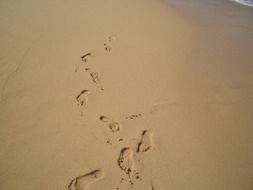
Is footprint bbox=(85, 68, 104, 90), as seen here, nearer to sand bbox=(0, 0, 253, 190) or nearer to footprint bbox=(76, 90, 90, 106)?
sand bbox=(0, 0, 253, 190)

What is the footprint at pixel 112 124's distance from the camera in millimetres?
2432

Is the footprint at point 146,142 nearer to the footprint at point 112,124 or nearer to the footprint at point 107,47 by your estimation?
the footprint at point 112,124

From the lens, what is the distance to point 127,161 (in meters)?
2.19

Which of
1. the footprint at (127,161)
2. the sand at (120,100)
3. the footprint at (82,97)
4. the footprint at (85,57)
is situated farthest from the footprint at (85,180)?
the footprint at (85,57)

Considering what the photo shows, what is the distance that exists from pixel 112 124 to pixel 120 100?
0.35 m

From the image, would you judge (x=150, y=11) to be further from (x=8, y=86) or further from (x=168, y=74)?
(x=8, y=86)

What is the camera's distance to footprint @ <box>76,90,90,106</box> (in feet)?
8.67

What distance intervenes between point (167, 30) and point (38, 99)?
2255mm

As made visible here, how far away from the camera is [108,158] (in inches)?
86.8

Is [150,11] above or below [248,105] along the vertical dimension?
above

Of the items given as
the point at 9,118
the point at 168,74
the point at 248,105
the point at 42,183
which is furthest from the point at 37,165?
the point at 248,105

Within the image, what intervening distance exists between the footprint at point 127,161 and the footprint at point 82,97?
701mm

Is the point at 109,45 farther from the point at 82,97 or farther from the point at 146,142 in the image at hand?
the point at 146,142

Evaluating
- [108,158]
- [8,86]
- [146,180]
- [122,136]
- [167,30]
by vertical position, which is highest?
[167,30]
